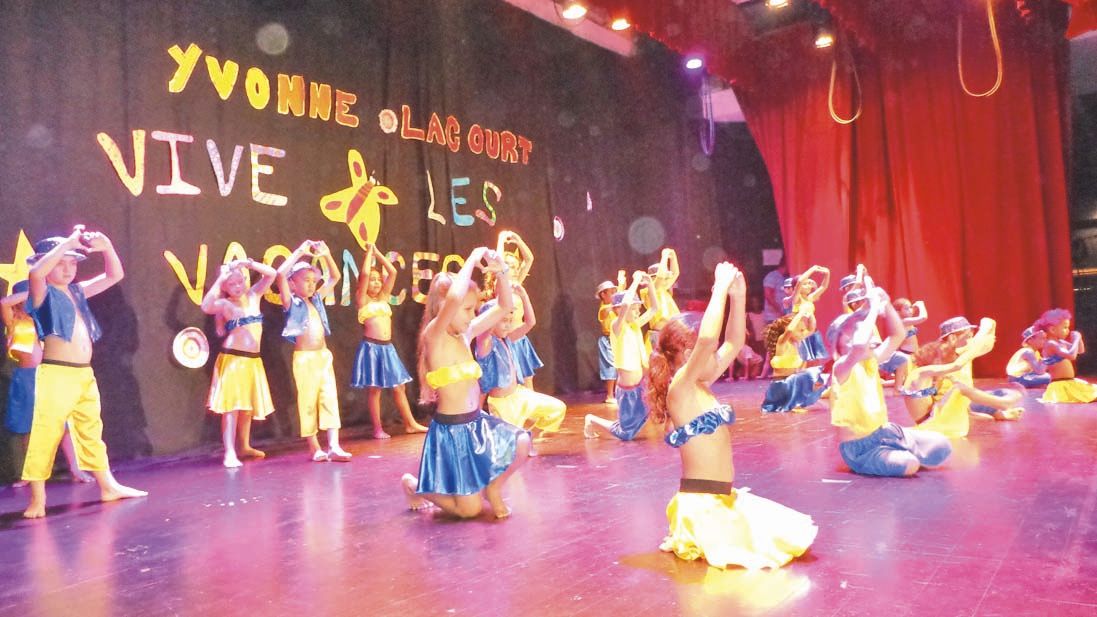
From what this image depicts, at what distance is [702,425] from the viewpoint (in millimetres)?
2910

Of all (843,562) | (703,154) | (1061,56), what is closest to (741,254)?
(703,154)

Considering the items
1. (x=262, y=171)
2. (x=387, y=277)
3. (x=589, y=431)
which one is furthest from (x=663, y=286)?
(x=262, y=171)

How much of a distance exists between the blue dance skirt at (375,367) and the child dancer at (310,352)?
66 cm

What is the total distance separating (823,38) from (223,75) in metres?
6.67

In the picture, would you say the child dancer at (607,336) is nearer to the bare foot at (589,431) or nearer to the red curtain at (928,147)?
the bare foot at (589,431)

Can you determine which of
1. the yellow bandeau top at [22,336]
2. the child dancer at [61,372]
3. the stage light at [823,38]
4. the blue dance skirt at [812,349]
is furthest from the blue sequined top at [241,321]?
the stage light at [823,38]

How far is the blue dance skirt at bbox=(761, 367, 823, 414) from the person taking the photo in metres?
7.33

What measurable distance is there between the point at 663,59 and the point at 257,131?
263 inches

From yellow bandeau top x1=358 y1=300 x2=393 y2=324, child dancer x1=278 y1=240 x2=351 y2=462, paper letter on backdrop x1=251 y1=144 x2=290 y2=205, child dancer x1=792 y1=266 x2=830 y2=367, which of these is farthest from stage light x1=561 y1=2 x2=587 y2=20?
child dancer x1=792 y1=266 x2=830 y2=367

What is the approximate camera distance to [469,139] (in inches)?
340

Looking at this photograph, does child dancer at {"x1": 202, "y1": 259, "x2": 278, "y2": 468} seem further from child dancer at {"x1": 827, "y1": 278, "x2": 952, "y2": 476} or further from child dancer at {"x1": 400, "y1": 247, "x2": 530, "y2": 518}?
child dancer at {"x1": 827, "y1": 278, "x2": 952, "y2": 476}

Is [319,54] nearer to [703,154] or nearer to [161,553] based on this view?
[161,553]

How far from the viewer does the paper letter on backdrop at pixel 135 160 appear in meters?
5.79

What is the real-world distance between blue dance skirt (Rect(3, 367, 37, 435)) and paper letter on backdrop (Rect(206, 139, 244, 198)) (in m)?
2.04
